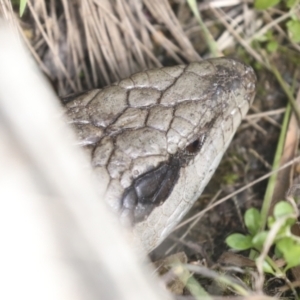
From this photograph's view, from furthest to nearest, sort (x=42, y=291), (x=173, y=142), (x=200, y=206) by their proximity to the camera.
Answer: (x=200, y=206) < (x=173, y=142) < (x=42, y=291)

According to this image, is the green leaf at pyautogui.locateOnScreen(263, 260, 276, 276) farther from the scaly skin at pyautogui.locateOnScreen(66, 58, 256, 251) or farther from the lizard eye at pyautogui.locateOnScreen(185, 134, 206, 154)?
the lizard eye at pyautogui.locateOnScreen(185, 134, 206, 154)

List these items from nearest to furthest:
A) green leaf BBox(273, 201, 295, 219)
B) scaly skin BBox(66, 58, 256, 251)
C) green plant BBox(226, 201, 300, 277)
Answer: green plant BBox(226, 201, 300, 277), green leaf BBox(273, 201, 295, 219), scaly skin BBox(66, 58, 256, 251)

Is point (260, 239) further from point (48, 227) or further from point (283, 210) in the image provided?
point (48, 227)

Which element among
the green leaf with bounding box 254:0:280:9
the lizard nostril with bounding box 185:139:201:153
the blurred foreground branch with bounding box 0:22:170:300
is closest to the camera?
the blurred foreground branch with bounding box 0:22:170:300

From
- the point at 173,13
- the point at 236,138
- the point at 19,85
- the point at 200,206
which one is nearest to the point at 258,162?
the point at 236,138

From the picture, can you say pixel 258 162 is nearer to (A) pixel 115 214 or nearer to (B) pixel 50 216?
(A) pixel 115 214

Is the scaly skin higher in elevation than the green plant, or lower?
higher

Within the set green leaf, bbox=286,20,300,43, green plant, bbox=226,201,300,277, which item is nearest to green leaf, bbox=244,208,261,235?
A: green plant, bbox=226,201,300,277

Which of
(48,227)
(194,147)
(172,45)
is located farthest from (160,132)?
(48,227)

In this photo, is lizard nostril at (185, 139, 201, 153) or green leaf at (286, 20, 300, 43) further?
green leaf at (286, 20, 300, 43)
